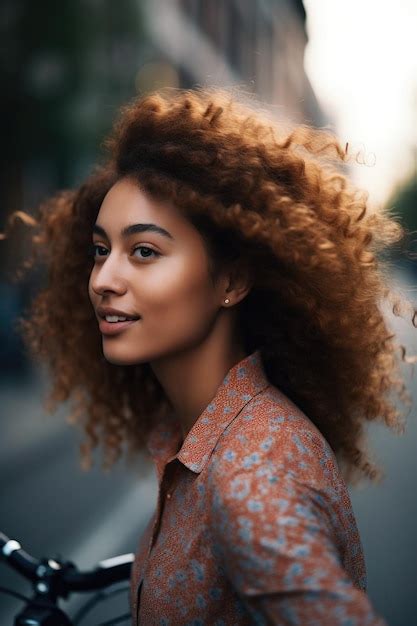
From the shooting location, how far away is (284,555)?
55.9 inches

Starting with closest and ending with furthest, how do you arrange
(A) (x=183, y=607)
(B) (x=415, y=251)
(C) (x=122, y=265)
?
(A) (x=183, y=607) < (C) (x=122, y=265) < (B) (x=415, y=251)

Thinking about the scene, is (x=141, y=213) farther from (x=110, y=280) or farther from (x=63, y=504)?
(x=63, y=504)

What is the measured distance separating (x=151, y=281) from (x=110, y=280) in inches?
4.4

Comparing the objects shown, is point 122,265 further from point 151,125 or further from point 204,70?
point 204,70

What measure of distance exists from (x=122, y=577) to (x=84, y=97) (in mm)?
17512

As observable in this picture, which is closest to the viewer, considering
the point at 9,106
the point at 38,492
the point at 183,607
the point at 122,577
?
the point at 183,607

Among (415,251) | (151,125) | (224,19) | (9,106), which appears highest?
(224,19)

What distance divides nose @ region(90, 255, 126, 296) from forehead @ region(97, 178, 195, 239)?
10 cm

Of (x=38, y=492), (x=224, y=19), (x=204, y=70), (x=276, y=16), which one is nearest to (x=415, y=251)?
(x=38, y=492)

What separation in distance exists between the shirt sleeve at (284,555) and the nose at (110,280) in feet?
2.26

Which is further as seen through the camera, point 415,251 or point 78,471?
point 78,471

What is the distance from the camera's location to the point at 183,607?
1.80 meters

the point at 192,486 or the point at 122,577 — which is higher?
the point at 192,486

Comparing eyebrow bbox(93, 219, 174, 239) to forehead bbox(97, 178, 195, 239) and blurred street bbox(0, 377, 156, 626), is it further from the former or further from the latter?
blurred street bbox(0, 377, 156, 626)
